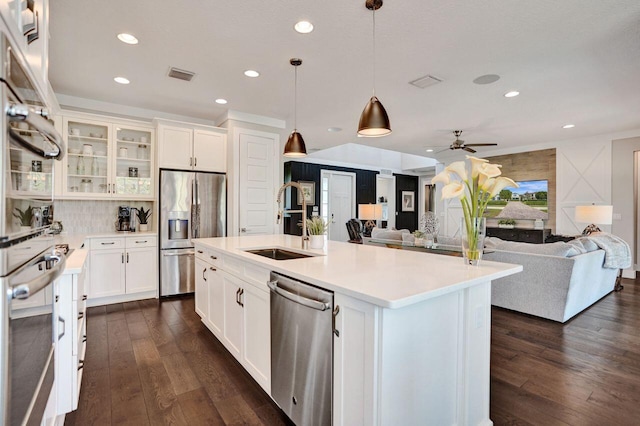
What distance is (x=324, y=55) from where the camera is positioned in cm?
297

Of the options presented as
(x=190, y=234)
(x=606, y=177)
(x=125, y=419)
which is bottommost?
(x=125, y=419)

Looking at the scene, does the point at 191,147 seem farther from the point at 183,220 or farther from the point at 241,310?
the point at 241,310

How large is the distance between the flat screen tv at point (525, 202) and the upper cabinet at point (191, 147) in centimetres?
541

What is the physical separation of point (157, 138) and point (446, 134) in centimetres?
498

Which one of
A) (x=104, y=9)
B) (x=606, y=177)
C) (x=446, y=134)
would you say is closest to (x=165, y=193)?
(x=104, y=9)

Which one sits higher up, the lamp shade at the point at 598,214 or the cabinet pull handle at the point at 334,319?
the lamp shade at the point at 598,214

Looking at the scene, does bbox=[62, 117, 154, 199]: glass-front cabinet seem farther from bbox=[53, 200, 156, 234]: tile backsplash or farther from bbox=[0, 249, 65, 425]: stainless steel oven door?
bbox=[0, 249, 65, 425]: stainless steel oven door

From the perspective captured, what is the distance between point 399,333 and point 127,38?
122 inches

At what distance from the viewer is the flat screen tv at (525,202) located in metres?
6.79

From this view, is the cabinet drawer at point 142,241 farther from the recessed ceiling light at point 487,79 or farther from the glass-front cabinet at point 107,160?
the recessed ceiling light at point 487,79

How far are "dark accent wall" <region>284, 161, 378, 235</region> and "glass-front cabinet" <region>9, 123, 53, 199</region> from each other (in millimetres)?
6672

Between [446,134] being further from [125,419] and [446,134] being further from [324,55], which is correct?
[125,419]

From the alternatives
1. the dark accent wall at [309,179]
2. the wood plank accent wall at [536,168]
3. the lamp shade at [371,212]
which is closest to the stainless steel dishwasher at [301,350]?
the lamp shade at [371,212]

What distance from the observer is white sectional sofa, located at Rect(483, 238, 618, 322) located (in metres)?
3.32
